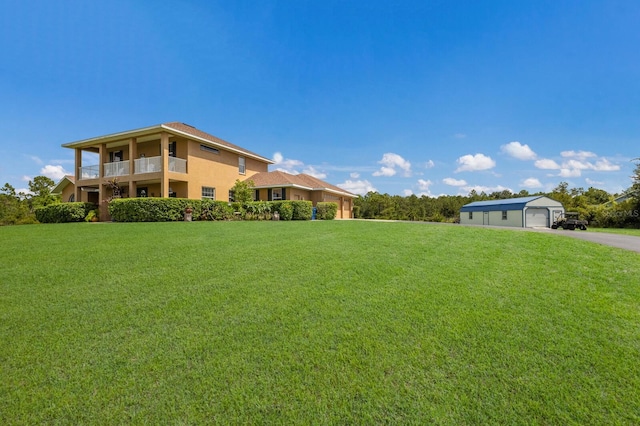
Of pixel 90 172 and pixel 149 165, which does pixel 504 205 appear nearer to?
pixel 149 165

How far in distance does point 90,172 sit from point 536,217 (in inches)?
1480

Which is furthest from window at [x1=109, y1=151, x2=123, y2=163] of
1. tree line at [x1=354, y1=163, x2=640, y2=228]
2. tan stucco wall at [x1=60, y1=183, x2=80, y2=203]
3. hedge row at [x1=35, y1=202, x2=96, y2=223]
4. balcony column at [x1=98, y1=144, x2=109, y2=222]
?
tree line at [x1=354, y1=163, x2=640, y2=228]

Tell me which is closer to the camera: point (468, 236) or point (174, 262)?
point (174, 262)

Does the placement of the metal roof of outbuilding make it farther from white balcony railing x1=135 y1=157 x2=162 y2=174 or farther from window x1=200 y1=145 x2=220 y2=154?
white balcony railing x1=135 y1=157 x2=162 y2=174

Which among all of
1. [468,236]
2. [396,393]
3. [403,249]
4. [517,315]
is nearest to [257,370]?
[396,393]

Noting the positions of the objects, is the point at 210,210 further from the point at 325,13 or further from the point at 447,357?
the point at 447,357

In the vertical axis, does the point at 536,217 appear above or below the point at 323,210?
below

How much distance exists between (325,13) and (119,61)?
1017 cm

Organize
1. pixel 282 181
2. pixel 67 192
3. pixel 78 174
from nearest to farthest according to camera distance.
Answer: pixel 78 174
pixel 282 181
pixel 67 192

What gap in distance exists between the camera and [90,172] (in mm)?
21750

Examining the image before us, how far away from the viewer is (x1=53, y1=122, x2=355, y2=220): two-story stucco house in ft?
61.3

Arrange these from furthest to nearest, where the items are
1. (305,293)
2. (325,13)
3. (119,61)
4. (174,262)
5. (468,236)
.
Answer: (119,61) < (325,13) < (468,236) < (174,262) < (305,293)

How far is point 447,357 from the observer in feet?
9.32

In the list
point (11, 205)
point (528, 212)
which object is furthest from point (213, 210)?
point (528, 212)
